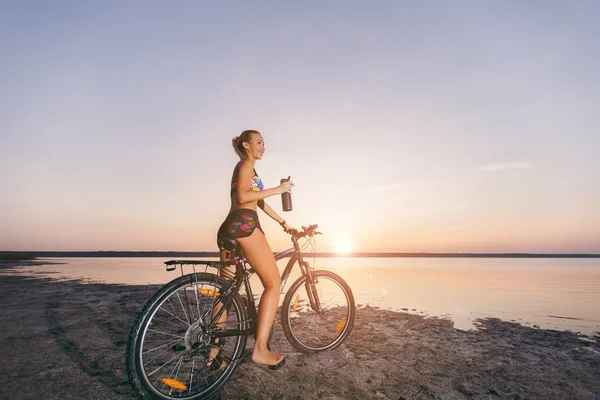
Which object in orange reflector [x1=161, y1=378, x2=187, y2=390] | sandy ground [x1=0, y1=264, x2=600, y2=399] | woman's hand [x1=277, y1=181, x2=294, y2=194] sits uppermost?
woman's hand [x1=277, y1=181, x2=294, y2=194]

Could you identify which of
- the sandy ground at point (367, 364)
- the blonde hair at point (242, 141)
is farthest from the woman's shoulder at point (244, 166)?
the sandy ground at point (367, 364)

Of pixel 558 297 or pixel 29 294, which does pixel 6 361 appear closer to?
pixel 29 294

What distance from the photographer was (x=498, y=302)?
32.8 ft

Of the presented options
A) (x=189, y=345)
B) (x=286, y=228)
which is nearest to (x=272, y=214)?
(x=286, y=228)

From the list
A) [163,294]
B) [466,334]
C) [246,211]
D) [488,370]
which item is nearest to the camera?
[163,294]

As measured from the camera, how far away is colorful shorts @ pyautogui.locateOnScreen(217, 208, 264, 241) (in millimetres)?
3576

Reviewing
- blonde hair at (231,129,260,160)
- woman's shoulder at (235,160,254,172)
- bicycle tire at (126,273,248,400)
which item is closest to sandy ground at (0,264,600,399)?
bicycle tire at (126,273,248,400)

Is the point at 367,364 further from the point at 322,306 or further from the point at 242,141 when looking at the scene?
the point at 242,141

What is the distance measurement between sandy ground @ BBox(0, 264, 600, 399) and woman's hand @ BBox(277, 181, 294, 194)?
6.83ft

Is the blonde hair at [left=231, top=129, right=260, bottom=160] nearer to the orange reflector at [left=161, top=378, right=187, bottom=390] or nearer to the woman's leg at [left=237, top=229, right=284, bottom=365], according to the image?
the woman's leg at [left=237, top=229, right=284, bottom=365]

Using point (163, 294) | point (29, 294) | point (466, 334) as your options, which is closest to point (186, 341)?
point (163, 294)

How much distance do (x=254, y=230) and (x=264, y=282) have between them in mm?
608

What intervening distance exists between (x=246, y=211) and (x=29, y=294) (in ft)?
31.6

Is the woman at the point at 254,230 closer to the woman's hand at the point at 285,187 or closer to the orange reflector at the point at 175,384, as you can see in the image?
the woman's hand at the point at 285,187
